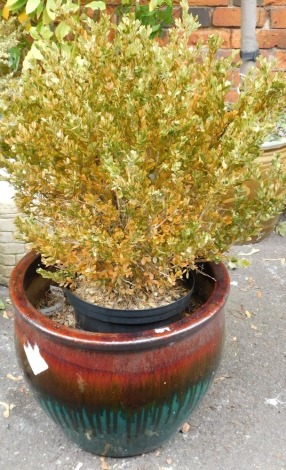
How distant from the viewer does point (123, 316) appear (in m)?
1.67

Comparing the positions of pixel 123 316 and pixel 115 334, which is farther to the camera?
pixel 123 316

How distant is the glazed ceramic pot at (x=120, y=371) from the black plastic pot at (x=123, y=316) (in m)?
0.09

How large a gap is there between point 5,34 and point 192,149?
2.20 m

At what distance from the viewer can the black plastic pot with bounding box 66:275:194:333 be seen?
65.6 inches

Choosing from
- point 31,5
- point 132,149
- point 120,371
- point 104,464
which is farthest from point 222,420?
point 31,5

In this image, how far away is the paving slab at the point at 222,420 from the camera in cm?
196

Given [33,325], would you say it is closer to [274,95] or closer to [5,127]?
[5,127]

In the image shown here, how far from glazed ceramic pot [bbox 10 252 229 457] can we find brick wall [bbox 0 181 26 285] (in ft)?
2.91

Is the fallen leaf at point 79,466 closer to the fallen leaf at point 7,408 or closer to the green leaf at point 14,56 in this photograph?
the fallen leaf at point 7,408

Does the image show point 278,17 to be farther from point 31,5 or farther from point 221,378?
point 221,378

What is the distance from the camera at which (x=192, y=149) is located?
1638mm

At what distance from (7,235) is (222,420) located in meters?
1.31

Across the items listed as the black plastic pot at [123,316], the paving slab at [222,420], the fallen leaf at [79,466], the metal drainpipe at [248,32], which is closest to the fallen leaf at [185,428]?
the paving slab at [222,420]

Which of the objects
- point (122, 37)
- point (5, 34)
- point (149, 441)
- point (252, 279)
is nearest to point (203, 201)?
point (122, 37)
